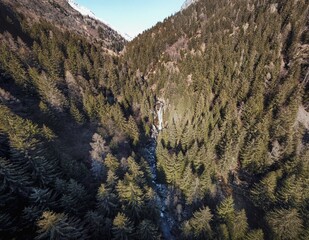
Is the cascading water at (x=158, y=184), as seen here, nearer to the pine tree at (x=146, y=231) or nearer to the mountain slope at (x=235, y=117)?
the mountain slope at (x=235, y=117)

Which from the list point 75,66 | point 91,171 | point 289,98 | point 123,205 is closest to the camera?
point 123,205

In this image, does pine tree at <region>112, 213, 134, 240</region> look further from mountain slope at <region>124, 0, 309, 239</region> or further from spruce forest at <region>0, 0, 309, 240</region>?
mountain slope at <region>124, 0, 309, 239</region>

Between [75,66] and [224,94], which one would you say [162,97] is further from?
[75,66]

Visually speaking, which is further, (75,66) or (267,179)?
(75,66)

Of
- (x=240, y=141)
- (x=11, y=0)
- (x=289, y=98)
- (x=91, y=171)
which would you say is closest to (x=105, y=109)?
(x=91, y=171)

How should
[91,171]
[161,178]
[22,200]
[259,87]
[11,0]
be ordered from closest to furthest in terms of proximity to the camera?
[22,200]
[91,171]
[161,178]
[259,87]
[11,0]

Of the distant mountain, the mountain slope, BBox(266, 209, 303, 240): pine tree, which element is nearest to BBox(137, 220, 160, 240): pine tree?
the mountain slope

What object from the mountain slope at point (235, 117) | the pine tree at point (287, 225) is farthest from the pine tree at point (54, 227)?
the pine tree at point (287, 225)

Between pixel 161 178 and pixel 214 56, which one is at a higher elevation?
pixel 214 56
